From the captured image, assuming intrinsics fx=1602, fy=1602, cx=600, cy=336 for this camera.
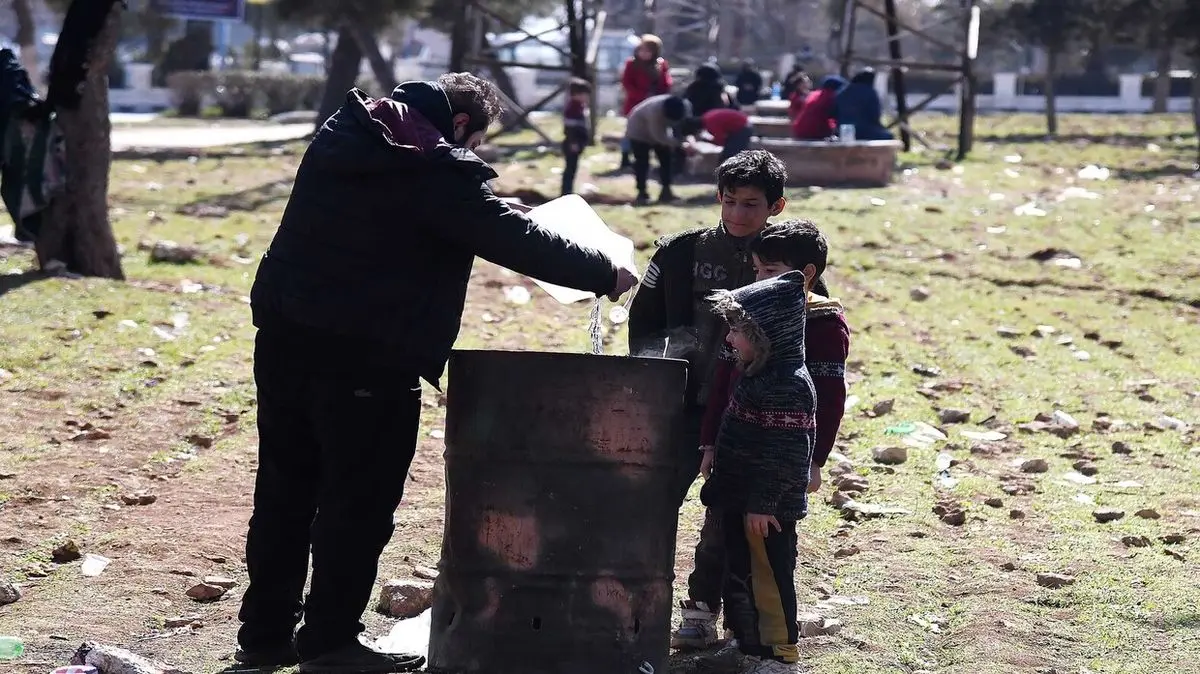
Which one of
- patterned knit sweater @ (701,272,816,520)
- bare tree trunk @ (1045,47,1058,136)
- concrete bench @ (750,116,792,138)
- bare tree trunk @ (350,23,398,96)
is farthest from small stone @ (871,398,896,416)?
bare tree trunk @ (1045,47,1058,136)

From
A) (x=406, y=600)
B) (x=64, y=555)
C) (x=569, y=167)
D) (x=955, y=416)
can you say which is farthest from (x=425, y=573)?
(x=569, y=167)

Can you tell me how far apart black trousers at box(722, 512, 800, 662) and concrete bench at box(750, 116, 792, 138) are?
15.7m

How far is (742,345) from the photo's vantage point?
160 inches

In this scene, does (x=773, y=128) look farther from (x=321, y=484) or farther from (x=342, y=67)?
(x=321, y=484)

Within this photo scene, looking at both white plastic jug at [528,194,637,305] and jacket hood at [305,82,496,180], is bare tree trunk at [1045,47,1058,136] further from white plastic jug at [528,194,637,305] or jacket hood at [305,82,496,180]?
jacket hood at [305,82,496,180]

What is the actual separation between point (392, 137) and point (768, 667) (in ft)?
5.59

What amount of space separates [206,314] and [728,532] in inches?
230

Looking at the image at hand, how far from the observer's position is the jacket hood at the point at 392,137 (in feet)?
12.7

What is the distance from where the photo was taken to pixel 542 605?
4016mm

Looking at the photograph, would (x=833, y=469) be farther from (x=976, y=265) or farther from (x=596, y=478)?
(x=976, y=265)

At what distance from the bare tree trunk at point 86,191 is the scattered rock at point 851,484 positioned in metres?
5.79

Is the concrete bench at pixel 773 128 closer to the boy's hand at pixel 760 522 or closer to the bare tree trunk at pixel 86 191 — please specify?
the bare tree trunk at pixel 86 191

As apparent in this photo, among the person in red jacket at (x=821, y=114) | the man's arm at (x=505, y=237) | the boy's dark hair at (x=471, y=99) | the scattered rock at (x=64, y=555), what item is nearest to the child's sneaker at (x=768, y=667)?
the man's arm at (x=505, y=237)

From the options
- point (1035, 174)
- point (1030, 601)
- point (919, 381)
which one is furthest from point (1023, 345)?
point (1035, 174)
